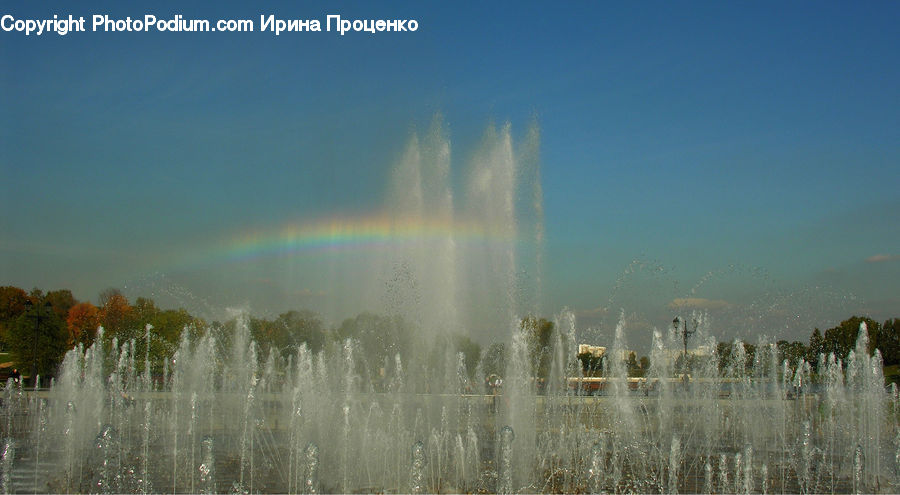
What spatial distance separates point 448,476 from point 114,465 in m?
6.48

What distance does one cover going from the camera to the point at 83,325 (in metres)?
54.9

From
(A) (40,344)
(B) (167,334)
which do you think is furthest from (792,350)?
(A) (40,344)

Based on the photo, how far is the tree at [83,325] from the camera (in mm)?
51344

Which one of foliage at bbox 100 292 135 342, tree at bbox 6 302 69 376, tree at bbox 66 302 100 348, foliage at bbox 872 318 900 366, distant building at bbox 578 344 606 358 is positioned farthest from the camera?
foliage at bbox 872 318 900 366

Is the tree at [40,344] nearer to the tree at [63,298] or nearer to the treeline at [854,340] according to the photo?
the tree at [63,298]

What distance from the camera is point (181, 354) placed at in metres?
26.5

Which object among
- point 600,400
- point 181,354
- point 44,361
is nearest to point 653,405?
point 600,400

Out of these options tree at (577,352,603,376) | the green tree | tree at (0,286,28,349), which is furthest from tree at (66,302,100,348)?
tree at (577,352,603,376)

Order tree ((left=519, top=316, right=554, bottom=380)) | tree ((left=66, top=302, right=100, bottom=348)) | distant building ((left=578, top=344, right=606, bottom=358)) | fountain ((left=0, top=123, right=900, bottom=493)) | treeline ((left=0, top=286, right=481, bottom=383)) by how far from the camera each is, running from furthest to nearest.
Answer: distant building ((left=578, top=344, right=606, bottom=358)), tree ((left=66, top=302, right=100, bottom=348)), treeline ((left=0, top=286, right=481, bottom=383)), tree ((left=519, top=316, right=554, bottom=380)), fountain ((left=0, top=123, right=900, bottom=493))

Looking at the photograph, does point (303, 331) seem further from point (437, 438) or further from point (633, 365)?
point (437, 438)

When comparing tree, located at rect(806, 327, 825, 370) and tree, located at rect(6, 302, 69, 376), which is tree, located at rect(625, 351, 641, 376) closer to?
tree, located at rect(806, 327, 825, 370)

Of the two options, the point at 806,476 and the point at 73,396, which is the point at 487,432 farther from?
the point at 73,396

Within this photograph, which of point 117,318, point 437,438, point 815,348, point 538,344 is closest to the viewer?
point 437,438

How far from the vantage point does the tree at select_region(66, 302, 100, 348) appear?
51.3m
